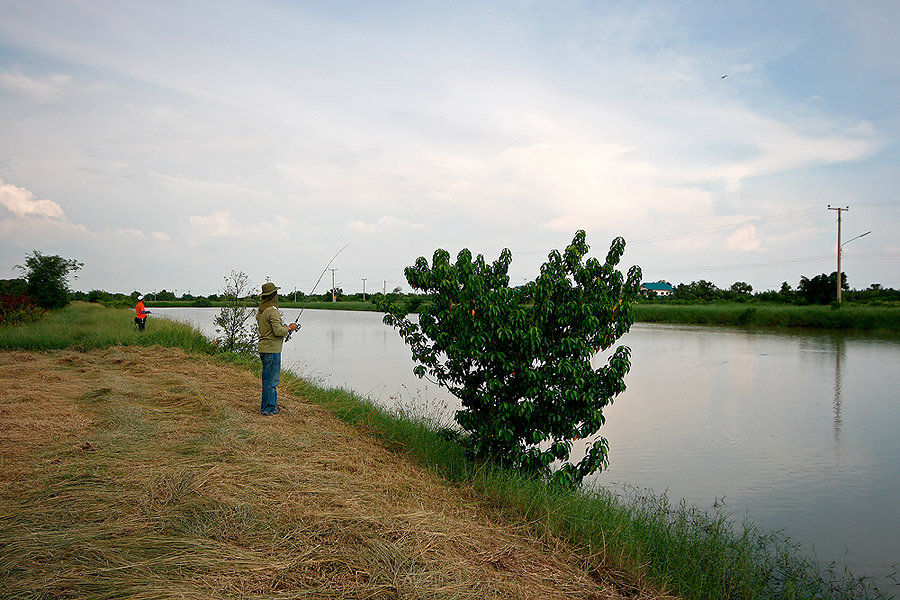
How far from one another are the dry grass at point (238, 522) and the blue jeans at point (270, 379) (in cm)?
83

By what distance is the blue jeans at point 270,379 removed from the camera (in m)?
7.79

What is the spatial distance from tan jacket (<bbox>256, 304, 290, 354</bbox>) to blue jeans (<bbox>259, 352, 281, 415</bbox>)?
0.08 m

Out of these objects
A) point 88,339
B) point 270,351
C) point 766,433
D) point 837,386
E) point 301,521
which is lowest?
point 766,433

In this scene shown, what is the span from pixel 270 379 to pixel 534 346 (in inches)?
142

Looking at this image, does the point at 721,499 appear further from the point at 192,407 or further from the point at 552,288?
the point at 192,407

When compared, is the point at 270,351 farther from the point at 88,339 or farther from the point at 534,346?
the point at 88,339

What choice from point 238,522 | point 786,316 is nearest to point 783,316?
point 786,316

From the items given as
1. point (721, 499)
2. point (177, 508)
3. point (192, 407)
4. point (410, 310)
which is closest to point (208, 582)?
point (177, 508)

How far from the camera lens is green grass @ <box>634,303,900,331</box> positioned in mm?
35125

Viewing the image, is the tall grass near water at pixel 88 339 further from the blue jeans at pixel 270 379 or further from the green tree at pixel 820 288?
the green tree at pixel 820 288

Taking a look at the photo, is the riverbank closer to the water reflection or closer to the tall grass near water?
the water reflection

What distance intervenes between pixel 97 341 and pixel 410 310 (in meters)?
11.5

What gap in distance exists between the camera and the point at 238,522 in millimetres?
3938

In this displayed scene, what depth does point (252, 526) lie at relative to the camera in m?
3.88
